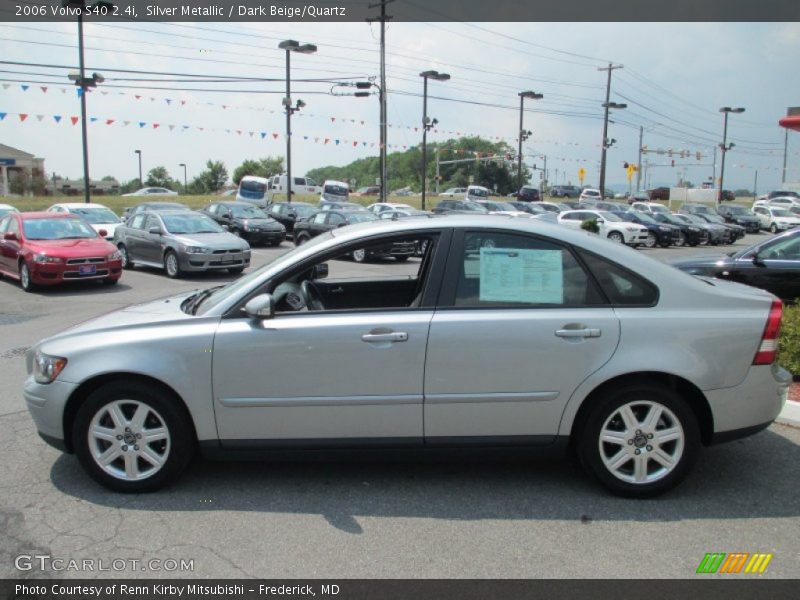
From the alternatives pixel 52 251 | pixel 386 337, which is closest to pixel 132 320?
pixel 386 337

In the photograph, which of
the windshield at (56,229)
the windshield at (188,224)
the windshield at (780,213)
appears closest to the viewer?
the windshield at (56,229)

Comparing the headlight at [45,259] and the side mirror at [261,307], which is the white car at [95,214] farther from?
the side mirror at [261,307]

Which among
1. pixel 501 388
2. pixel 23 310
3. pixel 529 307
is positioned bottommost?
pixel 23 310

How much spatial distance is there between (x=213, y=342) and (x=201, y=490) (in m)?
0.95

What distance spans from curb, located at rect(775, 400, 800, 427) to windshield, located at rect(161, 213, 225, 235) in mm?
14363

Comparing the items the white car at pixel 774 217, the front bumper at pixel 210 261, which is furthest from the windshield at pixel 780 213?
the front bumper at pixel 210 261

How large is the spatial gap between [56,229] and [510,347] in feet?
42.7

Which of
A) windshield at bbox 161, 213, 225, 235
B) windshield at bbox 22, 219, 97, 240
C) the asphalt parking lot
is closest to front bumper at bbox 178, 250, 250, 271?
windshield at bbox 161, 213, 225, 235

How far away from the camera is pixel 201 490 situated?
4.08m

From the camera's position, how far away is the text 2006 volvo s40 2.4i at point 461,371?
151 inches

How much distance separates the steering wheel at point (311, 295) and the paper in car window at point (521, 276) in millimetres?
1229

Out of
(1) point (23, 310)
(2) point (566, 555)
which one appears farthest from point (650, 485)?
(1) point (23, 310)

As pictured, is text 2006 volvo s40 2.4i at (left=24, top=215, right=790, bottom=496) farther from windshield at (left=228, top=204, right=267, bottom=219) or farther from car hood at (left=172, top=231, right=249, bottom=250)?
windshield at (left=228, top=204, right=267, bottom=219)
